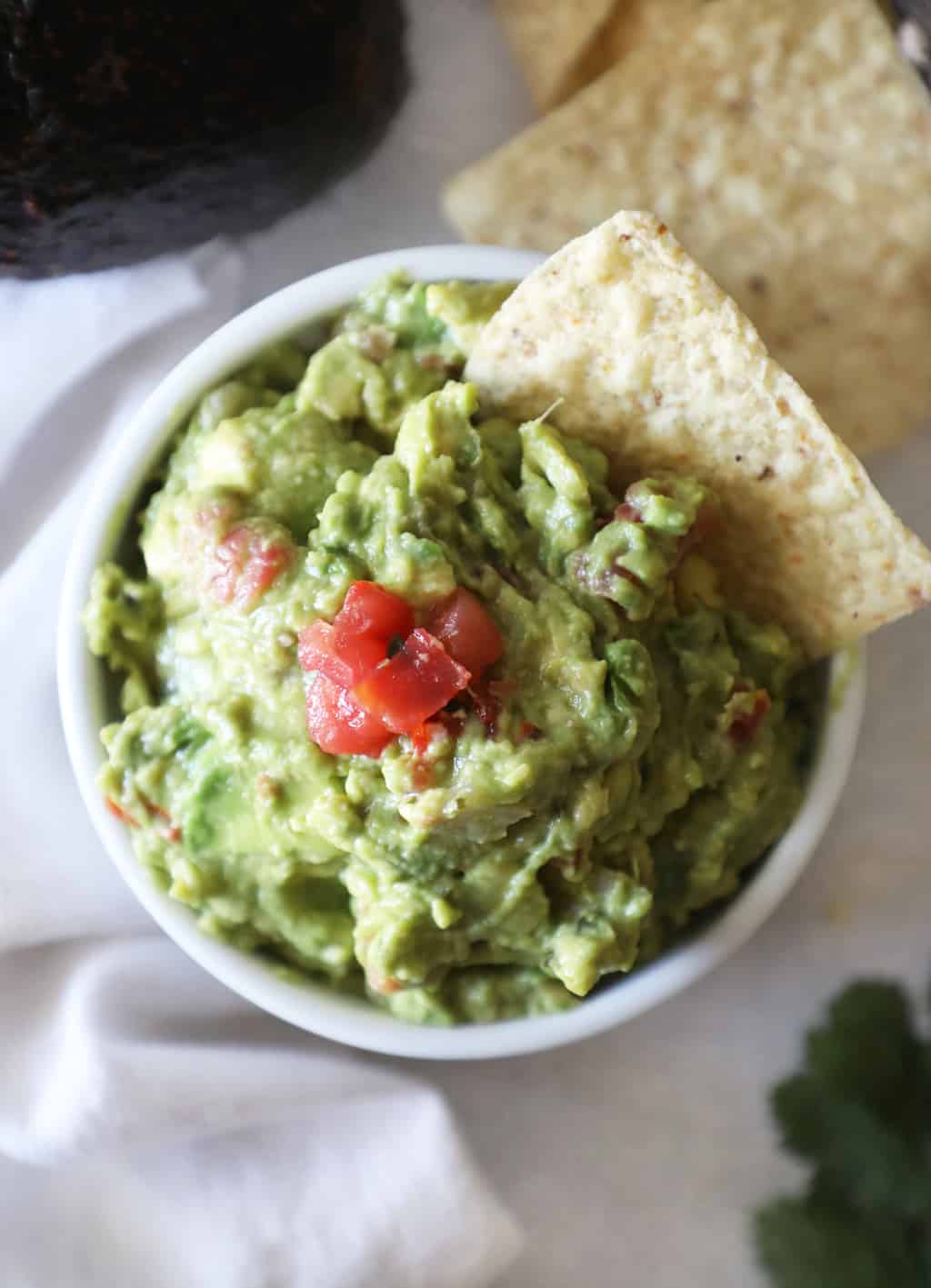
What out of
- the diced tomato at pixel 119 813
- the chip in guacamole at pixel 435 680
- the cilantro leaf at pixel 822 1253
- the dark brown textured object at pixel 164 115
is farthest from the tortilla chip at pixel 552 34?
the cilantro leaf at pixel 822 1253

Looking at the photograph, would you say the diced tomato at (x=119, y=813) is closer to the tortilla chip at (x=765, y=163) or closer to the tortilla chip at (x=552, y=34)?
the tortilla chip at (x=765, y=163)

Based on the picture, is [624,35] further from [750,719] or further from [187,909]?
[187,909]

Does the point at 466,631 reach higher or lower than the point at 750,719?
higher

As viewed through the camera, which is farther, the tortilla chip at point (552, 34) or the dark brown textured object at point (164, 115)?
the tortilla chip at point (552, 34)

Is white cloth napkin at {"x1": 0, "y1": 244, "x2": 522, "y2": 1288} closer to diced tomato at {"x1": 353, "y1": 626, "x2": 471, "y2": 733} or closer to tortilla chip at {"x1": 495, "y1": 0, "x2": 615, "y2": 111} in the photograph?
tortilla chip at {"x1": 495, "y1": 0, "x2": 615, "y2": 111}

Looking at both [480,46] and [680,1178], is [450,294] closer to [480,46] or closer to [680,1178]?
[480,46]

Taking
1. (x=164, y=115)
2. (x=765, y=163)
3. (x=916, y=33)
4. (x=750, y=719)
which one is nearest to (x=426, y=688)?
(x=750, y=719)

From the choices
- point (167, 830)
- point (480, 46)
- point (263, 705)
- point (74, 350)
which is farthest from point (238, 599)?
point (480, 46)
